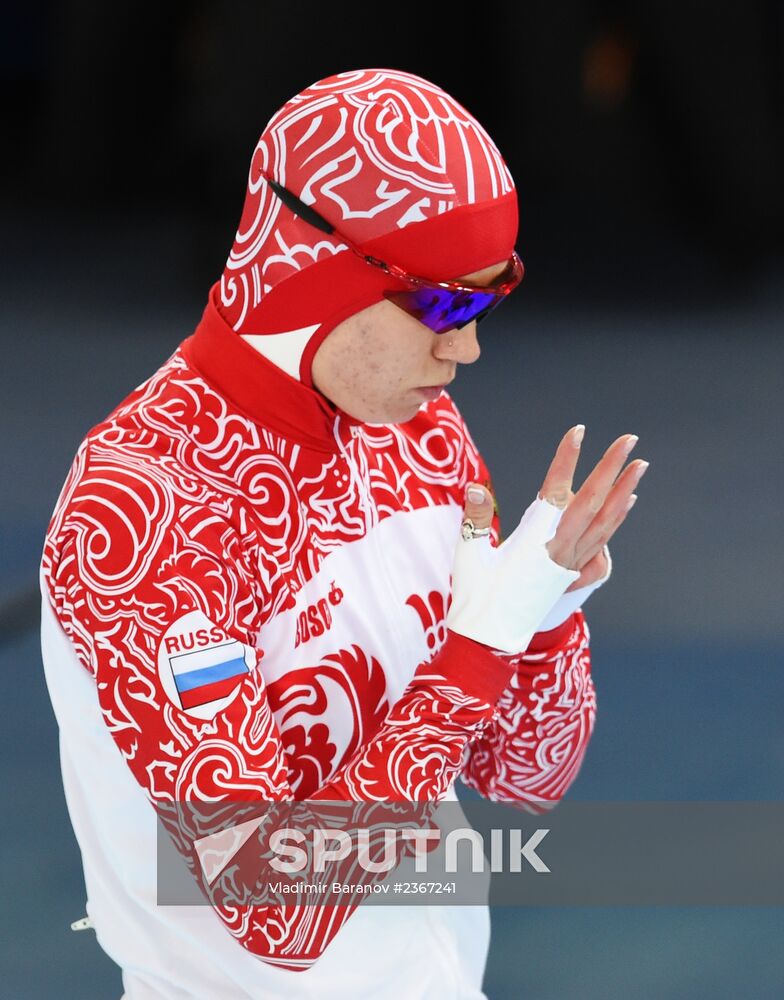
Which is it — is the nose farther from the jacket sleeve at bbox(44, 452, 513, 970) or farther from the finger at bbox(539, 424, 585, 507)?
the jacket sleeve at bbox(44, 452, 513, 970)

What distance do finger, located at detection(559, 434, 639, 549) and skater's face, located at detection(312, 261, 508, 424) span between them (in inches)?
7.2

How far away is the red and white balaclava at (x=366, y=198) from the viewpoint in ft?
5.06

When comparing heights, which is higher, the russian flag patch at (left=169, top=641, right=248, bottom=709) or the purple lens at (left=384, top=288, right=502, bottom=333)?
the purple lens at (left=384, top=288, right=502, bottom=333)

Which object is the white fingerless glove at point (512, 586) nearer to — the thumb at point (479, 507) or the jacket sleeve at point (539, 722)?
the thumb at point (479, 507)

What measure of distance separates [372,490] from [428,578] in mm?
123

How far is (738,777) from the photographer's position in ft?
12.6

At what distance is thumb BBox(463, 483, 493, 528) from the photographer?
5.62 feet

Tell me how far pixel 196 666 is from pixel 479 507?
0.39 metres

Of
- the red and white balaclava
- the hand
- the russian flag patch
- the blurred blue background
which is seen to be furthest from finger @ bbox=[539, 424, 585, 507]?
the blurred blue background

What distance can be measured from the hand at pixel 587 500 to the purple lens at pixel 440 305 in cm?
18

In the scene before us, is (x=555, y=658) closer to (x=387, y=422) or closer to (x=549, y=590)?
(x=549, y=590)

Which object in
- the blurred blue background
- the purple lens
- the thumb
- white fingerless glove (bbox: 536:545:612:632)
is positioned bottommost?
the blurred blue background

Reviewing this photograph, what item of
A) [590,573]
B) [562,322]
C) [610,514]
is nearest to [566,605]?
[590,573]

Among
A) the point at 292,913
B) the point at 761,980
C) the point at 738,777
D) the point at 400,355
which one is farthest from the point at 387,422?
the point at 738,777
